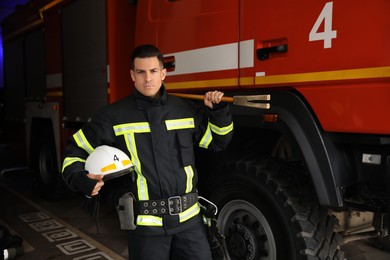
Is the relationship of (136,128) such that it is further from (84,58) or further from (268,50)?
(84,58)

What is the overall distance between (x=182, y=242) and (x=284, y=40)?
44.3 inches

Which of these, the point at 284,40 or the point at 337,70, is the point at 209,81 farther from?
the point at 337,70

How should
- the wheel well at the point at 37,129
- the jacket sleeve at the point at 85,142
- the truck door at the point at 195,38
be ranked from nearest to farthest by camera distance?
the jacket sleeve at the point at 85,142, the truck door at the point at 195,38, the wheel well at the point at 37,129

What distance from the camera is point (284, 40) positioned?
2113 millimetres

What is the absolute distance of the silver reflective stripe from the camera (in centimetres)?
205

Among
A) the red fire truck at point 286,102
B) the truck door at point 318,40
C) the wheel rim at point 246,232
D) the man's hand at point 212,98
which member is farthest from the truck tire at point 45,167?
the truck door at point 318,40

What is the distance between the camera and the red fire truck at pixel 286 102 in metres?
1.84

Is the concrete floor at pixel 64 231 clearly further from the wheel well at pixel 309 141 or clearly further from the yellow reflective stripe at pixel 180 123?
the wheel well at pixel 309 141

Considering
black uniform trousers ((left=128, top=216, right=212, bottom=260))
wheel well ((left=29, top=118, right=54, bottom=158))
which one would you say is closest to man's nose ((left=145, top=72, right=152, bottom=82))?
black uniform trousers ((left=128, top=216, right=212, bottom=260))

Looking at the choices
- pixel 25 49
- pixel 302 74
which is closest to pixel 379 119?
pixel 302 74

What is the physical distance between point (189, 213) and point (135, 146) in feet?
1.41

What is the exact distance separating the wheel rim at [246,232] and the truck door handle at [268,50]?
34.0 inches

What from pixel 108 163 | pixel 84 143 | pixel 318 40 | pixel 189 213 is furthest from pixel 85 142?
pixel 318 40

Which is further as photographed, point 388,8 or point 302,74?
point 302,74
